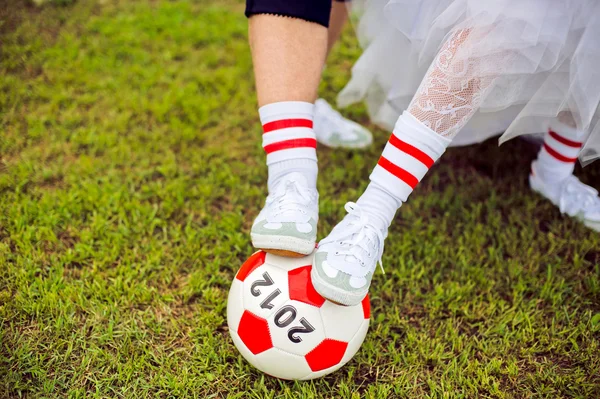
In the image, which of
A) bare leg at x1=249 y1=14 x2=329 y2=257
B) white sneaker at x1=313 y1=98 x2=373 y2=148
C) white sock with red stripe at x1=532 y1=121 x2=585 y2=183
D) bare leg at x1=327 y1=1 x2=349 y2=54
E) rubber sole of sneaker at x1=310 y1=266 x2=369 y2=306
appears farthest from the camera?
white sneaker at x1=313 y1=98 x2=373 y2=148

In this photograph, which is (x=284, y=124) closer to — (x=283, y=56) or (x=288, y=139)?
(x=288, y=139)

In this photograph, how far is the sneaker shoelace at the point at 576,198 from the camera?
205 centimetres

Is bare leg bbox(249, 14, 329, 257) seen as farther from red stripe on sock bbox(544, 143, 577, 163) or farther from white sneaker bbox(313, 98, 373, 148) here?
red stripe on sock bbox(544, 143, 577, 163)

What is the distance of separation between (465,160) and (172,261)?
4.49 feet

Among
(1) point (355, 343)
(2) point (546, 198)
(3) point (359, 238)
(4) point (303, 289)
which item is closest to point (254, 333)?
(4) point (303, 289)

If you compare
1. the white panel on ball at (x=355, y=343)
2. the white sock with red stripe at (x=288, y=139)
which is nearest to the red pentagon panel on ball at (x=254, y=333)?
the white panel on ball at (x=355, y=343)

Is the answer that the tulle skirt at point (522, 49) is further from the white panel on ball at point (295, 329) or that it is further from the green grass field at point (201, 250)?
the white panel on ball at point (295, 329)

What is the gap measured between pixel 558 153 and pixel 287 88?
1.13 meters

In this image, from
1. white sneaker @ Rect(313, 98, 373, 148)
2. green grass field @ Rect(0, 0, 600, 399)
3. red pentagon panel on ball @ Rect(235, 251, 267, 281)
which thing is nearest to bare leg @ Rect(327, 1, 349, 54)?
white sneaker @ Rect(313, 98, 373, 148)

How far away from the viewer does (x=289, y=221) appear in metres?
1.53

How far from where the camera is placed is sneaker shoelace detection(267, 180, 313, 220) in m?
1.57

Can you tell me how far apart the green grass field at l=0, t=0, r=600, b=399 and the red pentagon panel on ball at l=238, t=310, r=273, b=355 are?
0.15m

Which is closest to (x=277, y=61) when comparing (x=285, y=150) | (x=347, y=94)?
(x=285, y=150)

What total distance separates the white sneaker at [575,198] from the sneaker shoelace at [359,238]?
37.3 inches
